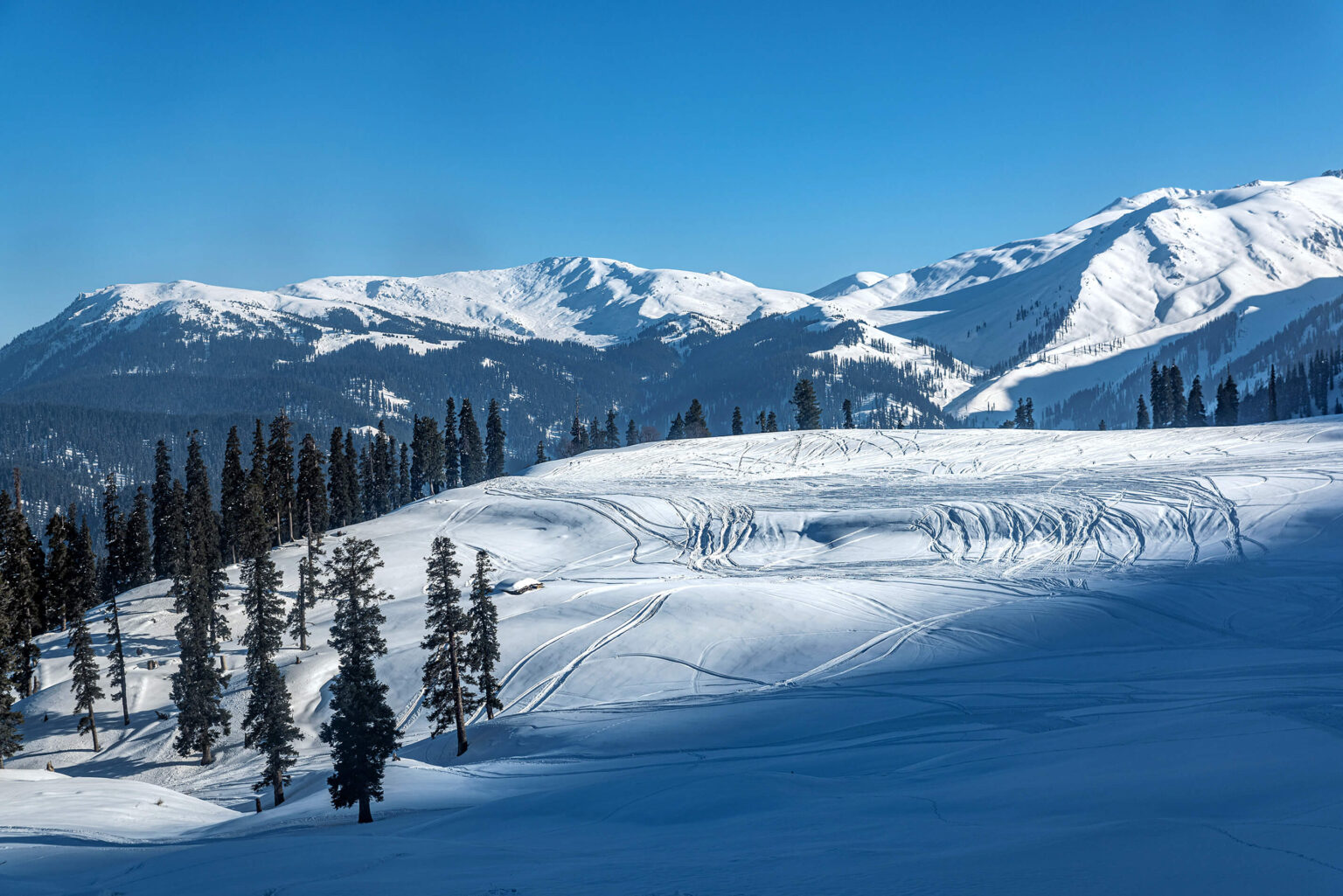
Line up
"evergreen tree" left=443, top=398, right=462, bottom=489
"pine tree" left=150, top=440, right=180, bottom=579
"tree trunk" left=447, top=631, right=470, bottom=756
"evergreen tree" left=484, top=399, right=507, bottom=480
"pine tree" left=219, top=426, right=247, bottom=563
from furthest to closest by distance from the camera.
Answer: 1. "evergreen tree" left=484, top=399, right=507, bottom=480
2. "evergreen tree" left=443, top=398, right=462, bottom=489
3. "pine tree" left=150, top=440, right=180, bottom=579
4. "pine tree" left=219, top=426, right=247, bottom=563
5. "tree trunk" left=447, top=631, right=470, bottom=756

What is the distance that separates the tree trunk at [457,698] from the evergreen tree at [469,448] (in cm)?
8040

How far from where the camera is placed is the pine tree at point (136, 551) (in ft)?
273

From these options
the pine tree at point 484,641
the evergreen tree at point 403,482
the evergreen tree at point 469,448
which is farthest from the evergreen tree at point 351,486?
the pine tree at point 484,641

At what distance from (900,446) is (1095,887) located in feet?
290

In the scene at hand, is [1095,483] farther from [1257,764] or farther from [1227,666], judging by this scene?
[1257,764]

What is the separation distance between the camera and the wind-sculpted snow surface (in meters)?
14.1

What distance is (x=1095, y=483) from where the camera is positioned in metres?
68.0

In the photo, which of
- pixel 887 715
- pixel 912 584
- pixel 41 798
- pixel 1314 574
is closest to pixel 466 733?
pixel 41 798

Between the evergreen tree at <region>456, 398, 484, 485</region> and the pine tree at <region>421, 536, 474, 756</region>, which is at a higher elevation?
the evergreen tree at <region>456, 398, 484, 485</region>

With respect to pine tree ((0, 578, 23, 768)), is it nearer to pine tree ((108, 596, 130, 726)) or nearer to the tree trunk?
pine tree ((108, 596, 130, 726))

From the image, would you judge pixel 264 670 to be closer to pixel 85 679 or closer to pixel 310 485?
pixel 85 679

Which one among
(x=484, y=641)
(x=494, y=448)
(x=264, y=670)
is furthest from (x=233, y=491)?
(x=484, y=641)

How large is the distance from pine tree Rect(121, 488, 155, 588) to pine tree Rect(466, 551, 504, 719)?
6046cm

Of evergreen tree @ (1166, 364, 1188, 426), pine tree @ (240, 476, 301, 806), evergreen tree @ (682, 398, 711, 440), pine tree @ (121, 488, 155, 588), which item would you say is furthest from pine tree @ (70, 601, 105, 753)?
evergreen tree @ (1166, 364, 1188, 426)
